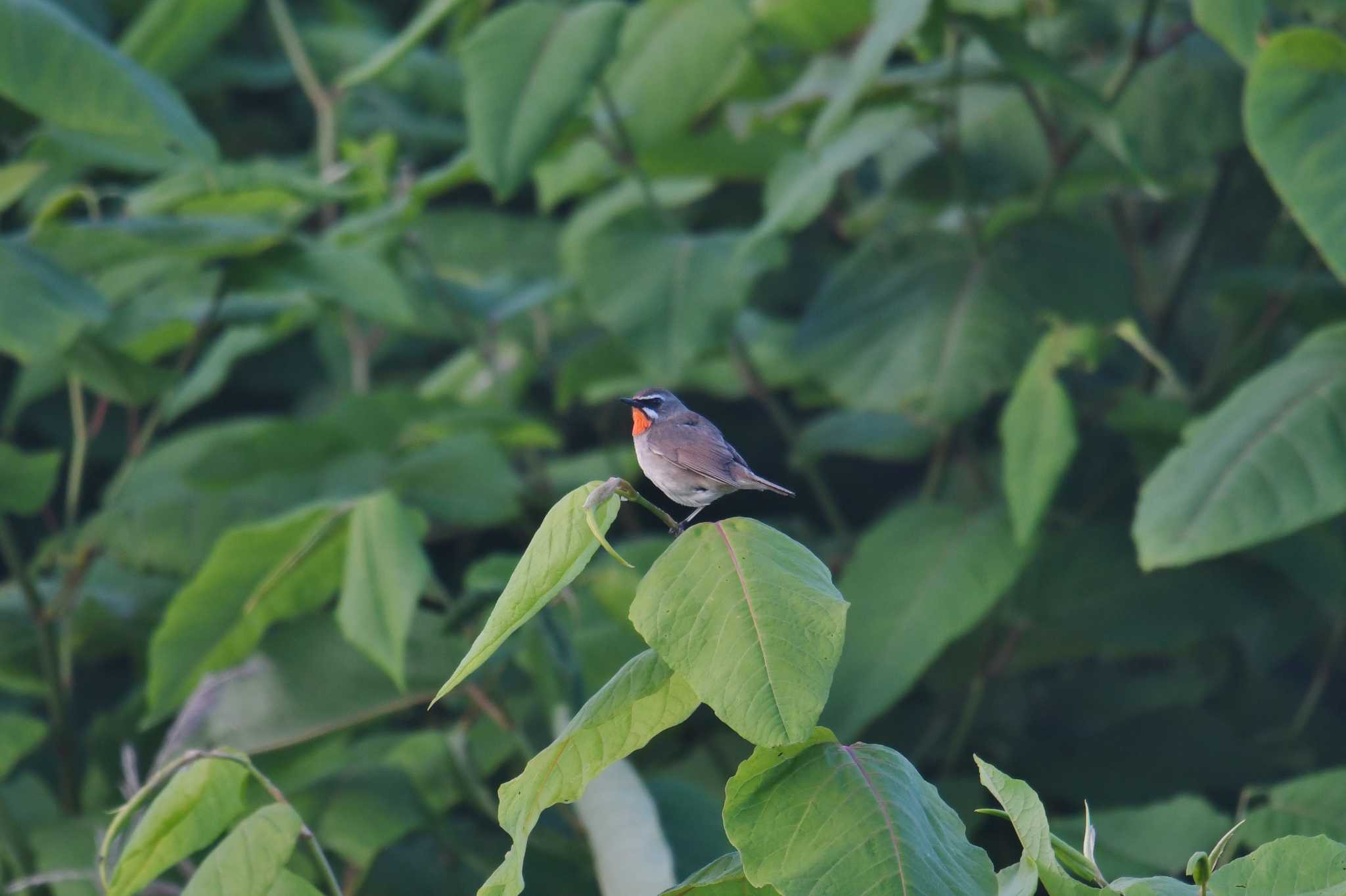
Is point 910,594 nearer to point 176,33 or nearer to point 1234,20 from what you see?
point 1234,20

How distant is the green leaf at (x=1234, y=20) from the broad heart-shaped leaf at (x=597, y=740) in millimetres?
1537

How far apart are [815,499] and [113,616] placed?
83.3 inches

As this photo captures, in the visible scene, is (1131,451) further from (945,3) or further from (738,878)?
(738,878)

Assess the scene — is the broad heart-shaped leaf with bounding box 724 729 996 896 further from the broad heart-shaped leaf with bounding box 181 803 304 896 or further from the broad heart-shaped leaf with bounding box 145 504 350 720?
the broad heart-shaped leaf with bounding box 145 504 350 720

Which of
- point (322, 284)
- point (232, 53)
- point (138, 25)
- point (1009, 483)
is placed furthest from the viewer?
point (232, 53)

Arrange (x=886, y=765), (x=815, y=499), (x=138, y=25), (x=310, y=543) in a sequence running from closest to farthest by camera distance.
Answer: (x=886, y=765) → (x=310, y=543) → (x=138, y=25) → (x=815, y=499)

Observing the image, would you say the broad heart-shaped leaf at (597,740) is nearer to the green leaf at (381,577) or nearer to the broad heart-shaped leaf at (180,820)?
the broad heart-shaped leaf at (180,820)

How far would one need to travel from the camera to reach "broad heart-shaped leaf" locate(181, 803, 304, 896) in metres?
1.19

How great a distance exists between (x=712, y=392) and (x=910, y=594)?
1.12 metres

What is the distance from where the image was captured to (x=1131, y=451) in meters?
2.90

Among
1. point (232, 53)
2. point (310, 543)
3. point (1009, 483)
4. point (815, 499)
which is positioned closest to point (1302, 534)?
point (1009, 483)

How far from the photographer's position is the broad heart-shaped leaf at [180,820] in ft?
4.14

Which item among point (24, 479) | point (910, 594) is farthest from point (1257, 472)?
point (24, 479)

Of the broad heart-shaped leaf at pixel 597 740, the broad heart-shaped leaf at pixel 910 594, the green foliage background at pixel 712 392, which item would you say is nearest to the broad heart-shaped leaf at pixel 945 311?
the green foliage background at pixel 712 392
